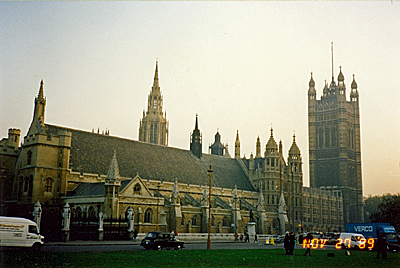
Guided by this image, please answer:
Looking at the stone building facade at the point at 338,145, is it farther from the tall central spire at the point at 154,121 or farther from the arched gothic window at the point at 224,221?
the arched gothic window at the point at 224,221

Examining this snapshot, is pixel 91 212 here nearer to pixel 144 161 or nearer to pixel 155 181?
pixel 155 181

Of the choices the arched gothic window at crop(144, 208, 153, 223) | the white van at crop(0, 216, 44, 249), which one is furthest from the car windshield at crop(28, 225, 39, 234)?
the arched gothic window at crop(144, 208, 153, 223)

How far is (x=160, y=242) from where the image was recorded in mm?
40031

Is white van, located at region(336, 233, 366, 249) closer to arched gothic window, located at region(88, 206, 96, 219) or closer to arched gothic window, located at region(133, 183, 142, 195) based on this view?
arched gothic window, located at region(133, 183, 142, 195)

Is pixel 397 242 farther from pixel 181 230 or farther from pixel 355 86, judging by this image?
pixel 355 86

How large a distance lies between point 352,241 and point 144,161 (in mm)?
38192

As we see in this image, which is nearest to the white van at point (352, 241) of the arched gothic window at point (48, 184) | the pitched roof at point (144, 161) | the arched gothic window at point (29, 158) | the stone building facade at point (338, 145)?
the pitched roof at point (144, 161)

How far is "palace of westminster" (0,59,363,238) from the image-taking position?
6128 cm

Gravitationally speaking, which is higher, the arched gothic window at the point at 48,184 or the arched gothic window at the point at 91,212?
the arched gothic window at the point at 48,184

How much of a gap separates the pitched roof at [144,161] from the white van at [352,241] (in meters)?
33.6

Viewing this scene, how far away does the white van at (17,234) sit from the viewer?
105ft

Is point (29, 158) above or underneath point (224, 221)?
above

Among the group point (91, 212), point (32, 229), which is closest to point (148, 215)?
point (91, 212)

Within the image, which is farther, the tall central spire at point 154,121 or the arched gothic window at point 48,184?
the tall central spire at point 154,121
